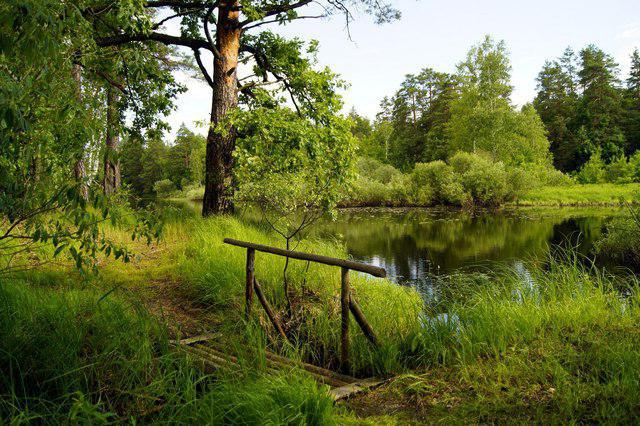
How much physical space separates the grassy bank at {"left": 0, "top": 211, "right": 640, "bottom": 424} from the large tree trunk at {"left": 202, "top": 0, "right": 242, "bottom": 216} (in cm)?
485

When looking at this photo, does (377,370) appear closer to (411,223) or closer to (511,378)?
(511,378)

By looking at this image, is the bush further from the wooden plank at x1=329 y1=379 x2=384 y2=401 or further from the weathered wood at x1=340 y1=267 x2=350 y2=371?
the wooden plank at x1=329 y1=379 x2=384 y2=401

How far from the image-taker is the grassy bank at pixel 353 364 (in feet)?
9.52

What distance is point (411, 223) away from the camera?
24297 millimetres

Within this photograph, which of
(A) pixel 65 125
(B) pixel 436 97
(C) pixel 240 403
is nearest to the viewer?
(C) pixel 240 403

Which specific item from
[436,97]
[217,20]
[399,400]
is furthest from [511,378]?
[436,97]

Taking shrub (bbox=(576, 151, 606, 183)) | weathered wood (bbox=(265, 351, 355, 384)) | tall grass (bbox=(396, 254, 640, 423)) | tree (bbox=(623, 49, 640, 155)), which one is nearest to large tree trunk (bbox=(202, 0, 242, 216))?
weathered wood (bbox=(265, 351, 355, 384))

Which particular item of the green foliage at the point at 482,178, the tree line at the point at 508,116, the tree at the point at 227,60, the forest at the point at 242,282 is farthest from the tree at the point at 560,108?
the tree at the point at 227,60

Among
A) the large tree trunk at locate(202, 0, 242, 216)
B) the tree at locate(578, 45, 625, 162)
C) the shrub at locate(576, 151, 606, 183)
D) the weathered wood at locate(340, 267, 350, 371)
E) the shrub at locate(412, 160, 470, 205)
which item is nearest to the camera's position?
the weathered wood at locate(340, 267, 350, 371)

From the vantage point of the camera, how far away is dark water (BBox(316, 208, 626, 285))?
43.4 feet

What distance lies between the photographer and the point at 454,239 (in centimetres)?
1820

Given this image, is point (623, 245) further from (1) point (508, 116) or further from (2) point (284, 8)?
(1) point (508, 116)

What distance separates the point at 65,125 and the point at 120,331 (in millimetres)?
1684

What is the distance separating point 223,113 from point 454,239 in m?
11.0
